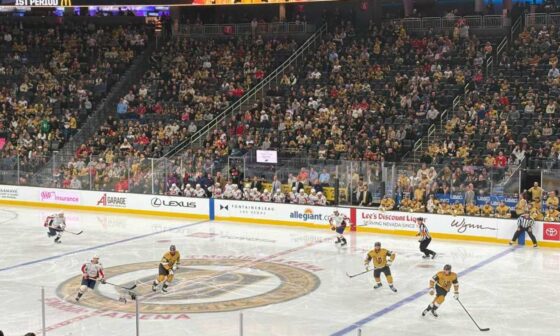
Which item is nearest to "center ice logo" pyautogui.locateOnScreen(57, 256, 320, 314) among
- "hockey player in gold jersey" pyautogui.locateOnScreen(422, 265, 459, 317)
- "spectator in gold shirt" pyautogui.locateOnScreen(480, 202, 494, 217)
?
"hockey player in gold jersey" pyautogui.locateOnScreen(422, 265, 459, 317)

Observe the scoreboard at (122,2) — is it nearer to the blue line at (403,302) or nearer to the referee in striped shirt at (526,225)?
the referee in striped shirt at (526,225)

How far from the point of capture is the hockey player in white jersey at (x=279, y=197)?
31781 mm

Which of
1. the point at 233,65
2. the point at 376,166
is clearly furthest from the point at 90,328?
the point at 233,65

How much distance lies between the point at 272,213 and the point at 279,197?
632 mm

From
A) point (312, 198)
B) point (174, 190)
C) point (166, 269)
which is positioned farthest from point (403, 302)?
point (174, 190)

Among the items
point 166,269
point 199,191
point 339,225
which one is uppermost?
point 199,191

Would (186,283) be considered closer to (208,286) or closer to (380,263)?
(208,286)

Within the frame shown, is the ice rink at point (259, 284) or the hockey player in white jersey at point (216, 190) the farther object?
the hockey player in white jersey at point (216, 190)

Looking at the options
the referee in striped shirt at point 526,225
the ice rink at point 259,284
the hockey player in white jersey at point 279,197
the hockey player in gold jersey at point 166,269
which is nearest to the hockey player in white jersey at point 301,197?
the hockey player in white jersey at point 279,197

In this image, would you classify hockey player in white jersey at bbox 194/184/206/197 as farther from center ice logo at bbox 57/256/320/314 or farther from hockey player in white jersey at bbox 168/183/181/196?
center ice logo at bbox 57/256/320/314

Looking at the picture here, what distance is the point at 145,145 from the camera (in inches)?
1491

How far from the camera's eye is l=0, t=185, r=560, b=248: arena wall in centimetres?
2777

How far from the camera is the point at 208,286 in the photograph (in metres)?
21.5

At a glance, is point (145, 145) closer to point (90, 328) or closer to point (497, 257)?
point (497, 257)
